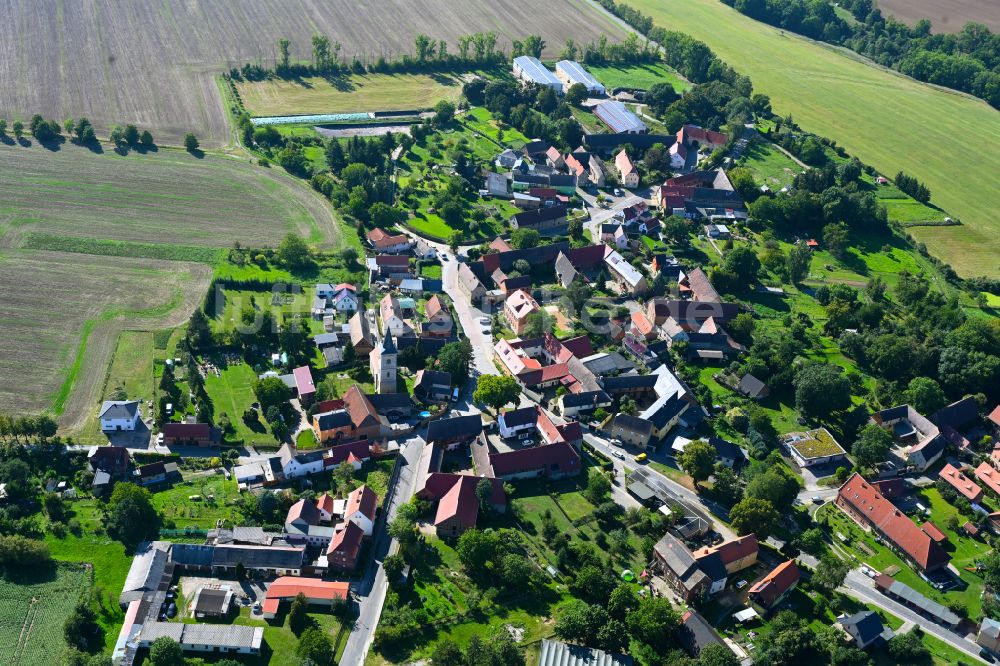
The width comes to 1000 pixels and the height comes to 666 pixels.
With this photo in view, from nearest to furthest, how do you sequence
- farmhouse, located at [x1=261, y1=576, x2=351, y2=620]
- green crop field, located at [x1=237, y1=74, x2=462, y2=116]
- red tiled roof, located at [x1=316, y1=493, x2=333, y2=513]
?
farmhouse, located at [x1=261, y1=576, x2=351, y2=620]
red tiled roof, located at [x1=316, y1=493, x2=333, y2=513]
green crop field, located at [x1=237, y1=74, x2=462, y2=116]

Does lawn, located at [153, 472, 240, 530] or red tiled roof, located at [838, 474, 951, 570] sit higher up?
red tiled roof, located at [838, 474, 951, 570]

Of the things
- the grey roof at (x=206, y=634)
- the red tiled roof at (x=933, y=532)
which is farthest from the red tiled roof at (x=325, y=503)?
the red tiled roof at (x=933, y=532)

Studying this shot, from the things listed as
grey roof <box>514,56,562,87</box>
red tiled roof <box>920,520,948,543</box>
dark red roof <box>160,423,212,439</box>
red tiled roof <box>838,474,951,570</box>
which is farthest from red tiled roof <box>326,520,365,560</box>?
grey roof <box>514,56,562,87</box>

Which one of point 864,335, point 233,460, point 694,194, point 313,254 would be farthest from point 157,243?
point 864,335

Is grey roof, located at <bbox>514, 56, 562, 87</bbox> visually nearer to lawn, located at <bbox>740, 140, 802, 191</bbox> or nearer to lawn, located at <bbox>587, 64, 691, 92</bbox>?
lawn, located at <bbox>587, 64, 691, 92</bbox>

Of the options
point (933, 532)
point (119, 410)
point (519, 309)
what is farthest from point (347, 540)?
point (933, 532)

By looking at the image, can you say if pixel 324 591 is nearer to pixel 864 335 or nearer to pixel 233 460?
pixel 233 460
